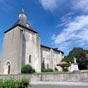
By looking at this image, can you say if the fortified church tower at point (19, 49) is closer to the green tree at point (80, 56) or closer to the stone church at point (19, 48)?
the stone church at point (19, 48)

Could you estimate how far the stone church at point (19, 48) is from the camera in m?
A: 32.7

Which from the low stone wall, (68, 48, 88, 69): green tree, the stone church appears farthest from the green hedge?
(68, 48, 88, 69): green tree

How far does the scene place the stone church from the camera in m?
32.7

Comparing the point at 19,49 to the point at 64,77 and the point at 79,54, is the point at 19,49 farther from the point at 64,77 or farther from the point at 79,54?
the point at 79,54

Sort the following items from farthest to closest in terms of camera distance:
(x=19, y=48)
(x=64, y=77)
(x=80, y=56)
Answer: (x=80, y=56)
(x=19, y=48)
(x=64, y=77)

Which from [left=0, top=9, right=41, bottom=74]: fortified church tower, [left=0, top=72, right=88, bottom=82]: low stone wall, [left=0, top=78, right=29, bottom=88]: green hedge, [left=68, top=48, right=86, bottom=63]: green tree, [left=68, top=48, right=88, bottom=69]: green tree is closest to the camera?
[left=0, top=78, right=29, bottom=88]: green hedge

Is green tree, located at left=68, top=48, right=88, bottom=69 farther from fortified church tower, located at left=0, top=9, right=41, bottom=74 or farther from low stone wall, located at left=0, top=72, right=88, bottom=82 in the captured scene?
low stone wall, located at left=0, top=72, right=88, bottom=82

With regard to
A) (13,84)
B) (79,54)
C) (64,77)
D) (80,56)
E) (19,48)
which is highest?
(19,48)

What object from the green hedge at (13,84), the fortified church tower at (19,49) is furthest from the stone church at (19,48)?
the green hedge at (13,84)

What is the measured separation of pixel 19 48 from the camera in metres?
32.8

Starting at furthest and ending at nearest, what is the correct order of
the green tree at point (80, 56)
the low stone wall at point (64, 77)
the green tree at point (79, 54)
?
the green tree at point (79, 54) < the green tree at point (80, 56) < the low stone wall at point (64, 77)

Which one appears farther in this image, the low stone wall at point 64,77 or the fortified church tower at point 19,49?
the fortified church tower at point 19,49

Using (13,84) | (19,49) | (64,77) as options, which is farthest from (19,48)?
(13,84)

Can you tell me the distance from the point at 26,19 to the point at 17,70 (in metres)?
16.1
